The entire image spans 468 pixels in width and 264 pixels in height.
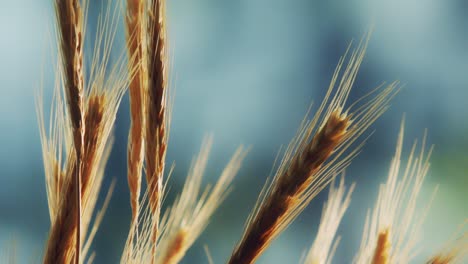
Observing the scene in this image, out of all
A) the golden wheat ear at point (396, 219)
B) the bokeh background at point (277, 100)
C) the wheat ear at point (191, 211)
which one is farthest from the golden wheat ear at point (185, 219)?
the bokeh background at point (277, 100)

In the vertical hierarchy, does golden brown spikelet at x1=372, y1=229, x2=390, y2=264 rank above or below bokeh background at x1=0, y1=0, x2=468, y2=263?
below

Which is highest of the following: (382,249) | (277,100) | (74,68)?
(277,100)

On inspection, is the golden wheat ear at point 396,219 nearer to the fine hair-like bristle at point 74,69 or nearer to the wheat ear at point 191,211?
the wheat ear at point 191,211

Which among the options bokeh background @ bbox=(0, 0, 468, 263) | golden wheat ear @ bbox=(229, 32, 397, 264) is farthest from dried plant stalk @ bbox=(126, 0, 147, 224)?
bokeh background @ bbox=(0, 0, 468, 263)

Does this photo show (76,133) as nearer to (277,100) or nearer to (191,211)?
(191,211)

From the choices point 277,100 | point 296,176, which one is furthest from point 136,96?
point 277,100

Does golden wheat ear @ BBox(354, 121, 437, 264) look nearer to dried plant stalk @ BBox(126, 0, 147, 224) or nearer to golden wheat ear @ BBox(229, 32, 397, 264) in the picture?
golden wheat ear @ BBox(229, 32, 397, 264)

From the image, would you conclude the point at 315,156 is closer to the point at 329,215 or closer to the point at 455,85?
the point at 329,215
